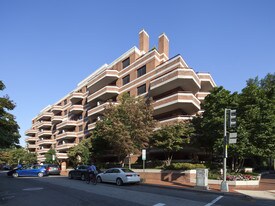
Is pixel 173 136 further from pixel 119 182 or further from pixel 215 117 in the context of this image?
pixel 119 182

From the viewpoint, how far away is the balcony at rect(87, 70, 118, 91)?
48.4m

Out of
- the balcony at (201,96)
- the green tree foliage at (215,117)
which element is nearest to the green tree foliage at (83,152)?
the balcony at (201,96)

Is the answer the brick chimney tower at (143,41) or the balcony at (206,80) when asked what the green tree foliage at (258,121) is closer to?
the balcony at (206,80)

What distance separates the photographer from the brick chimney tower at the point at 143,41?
46.0 metres

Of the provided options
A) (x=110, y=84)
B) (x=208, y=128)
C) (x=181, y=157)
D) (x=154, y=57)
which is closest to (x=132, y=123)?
(x=208, y=128)

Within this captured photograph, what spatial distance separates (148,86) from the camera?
132 feet

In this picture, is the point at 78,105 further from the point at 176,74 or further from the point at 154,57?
the point at 176,74

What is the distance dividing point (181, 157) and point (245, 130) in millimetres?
13438

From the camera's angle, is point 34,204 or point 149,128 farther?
point 149,128

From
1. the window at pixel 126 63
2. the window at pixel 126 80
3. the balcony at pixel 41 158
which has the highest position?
the window at pixel 126 63

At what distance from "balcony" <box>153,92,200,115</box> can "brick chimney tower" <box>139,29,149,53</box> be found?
512 inches

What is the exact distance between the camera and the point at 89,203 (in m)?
12.1

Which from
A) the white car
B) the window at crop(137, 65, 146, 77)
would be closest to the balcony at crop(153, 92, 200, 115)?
the window at crop(137, 65, 146, 77)

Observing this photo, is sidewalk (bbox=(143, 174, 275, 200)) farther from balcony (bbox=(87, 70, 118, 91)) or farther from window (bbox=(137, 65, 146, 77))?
balcony (bbox=(87, 70, 118, 91))
